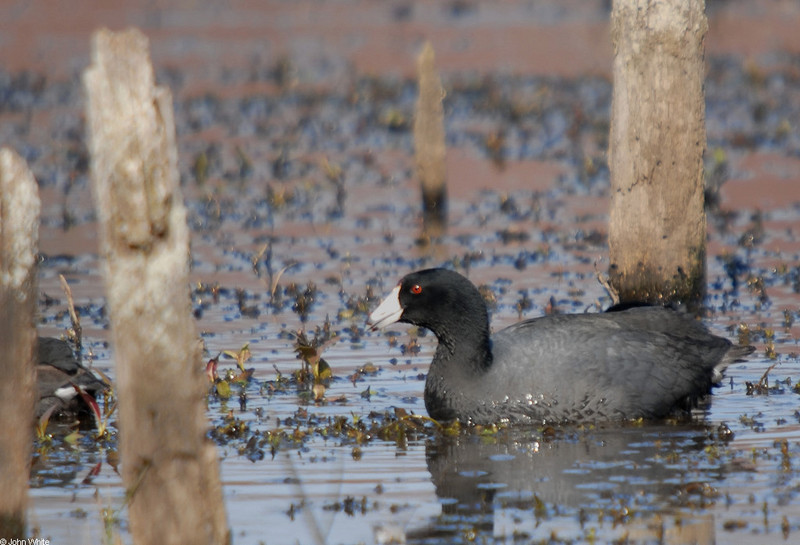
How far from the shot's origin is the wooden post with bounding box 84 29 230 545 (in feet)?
15.8

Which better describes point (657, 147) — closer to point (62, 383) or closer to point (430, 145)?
point (62, 383)

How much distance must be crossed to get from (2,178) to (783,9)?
3781cm

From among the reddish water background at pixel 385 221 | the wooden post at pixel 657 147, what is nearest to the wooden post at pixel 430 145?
the reddish water background at pixel 385 221

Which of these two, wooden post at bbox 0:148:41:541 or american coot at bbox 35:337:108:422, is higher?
wooden post at bbox 0:148:41:541

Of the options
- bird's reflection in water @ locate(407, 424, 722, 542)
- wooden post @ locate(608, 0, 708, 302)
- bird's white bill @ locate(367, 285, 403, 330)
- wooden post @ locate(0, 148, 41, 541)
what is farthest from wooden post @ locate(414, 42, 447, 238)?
A: wooden post @ locate(0, 148, 41, 541)

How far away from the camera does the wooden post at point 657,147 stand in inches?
400

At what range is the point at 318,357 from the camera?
904cm

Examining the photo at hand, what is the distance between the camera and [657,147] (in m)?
10.2

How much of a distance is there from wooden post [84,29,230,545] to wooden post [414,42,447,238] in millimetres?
10142

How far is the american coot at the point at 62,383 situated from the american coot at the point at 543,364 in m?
1.87

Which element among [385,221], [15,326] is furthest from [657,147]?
[385,221]

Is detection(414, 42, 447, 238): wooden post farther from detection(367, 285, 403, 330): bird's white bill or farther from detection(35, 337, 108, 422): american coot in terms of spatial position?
detection(35, 337, 108, 422): american coot

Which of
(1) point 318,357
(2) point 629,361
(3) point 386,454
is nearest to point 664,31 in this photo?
(2) point 629,361

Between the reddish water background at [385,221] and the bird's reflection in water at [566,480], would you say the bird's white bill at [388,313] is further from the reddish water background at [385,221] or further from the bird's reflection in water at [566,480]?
the bird's reflection in water at [566,480]
